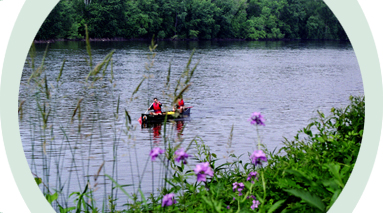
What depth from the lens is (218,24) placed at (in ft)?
343

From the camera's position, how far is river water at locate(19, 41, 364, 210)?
10.4 m

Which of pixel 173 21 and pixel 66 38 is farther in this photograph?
pixel 173 21

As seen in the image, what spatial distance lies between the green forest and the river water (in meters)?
25.1

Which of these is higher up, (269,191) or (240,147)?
(269,191)

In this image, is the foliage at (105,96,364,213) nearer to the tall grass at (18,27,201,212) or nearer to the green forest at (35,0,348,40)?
the tall grass at (18,27,201,212)

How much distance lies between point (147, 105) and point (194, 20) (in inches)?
3139

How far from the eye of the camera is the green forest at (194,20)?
8544 cm

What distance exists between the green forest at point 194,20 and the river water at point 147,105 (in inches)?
990

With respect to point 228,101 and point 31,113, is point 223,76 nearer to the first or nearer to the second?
point 228,101

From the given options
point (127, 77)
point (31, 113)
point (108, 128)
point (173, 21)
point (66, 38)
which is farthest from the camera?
point (173, 21)

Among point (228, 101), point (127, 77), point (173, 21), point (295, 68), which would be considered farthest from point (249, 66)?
point (173, 21)

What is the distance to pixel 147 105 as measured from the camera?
20.7m

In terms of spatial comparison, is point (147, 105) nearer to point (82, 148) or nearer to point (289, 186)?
point (82, 148)

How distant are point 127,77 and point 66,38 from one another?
48259mm
